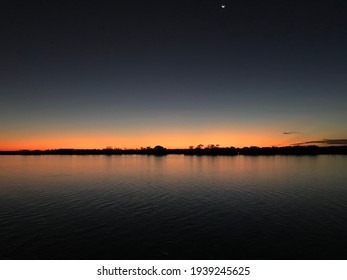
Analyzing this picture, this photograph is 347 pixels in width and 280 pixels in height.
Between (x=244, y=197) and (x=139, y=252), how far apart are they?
25.7 m

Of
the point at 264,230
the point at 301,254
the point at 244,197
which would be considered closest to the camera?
the point at 301,254

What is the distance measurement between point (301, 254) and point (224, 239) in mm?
5463

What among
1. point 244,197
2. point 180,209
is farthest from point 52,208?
point 244,197

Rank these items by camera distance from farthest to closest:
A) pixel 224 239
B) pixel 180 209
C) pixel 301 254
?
pixel 180 209, pixel 224 239, pixel 301 254

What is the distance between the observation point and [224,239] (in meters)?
21.6

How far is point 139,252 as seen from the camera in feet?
61.7

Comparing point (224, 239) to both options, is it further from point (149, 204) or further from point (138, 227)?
point (149, 204)

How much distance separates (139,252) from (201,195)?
81.5 ft
